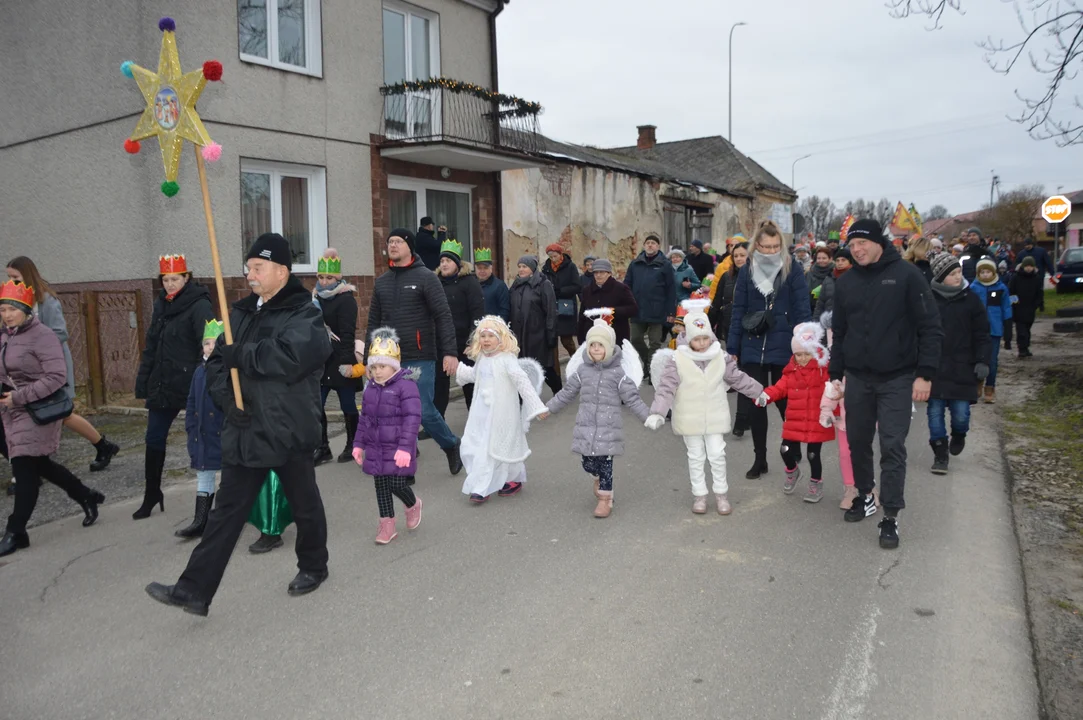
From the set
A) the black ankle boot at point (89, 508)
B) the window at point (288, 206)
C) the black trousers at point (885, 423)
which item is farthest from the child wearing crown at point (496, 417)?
the window at point (288, 206)

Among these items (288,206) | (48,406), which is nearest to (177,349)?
(48,406)

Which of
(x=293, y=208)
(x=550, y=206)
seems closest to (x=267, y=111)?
(x=293, y=208)

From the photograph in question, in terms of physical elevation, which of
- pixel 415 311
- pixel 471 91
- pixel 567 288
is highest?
pixel 471 91

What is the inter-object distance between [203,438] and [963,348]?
617 cm

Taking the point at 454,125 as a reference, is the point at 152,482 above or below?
below

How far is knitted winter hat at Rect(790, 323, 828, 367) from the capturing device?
6.23 meters

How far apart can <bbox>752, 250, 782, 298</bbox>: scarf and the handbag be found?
5246 millimetres

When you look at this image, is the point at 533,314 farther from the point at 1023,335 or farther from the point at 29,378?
the point at 1023,335

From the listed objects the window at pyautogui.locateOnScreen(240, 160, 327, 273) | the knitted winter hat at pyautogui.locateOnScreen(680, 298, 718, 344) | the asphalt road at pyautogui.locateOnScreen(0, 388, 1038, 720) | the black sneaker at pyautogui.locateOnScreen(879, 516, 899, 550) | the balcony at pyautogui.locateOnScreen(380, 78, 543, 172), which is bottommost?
the asphalt road at pyautogui.locateOnScreen(0, 388, 1038, 720)

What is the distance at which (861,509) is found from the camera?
575 cm

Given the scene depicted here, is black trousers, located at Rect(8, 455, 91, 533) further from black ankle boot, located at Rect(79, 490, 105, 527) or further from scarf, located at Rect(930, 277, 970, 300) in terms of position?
scarf, located at Rect(930, 277, 970, 300)

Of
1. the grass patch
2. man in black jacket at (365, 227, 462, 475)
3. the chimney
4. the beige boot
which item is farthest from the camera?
the chimney

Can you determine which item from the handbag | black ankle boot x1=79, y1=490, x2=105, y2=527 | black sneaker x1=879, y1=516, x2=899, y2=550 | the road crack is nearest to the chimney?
black sneaker x1=879, y1=516, x2=899, y2=550

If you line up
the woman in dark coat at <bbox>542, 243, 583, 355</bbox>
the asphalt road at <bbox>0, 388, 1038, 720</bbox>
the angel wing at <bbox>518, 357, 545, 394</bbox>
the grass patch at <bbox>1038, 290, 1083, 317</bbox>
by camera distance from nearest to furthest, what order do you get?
the asphalt road at <bbox>0, 388, 1038, 720</bbox> → the angel wing at <bbox>518, 357, 545, 394</bbox> → the woman in dark coat at <bbox>542, 243, 583, 355</bbox> → the grass patch at <bbox>1038, 290, 1083, 317</bbox>
